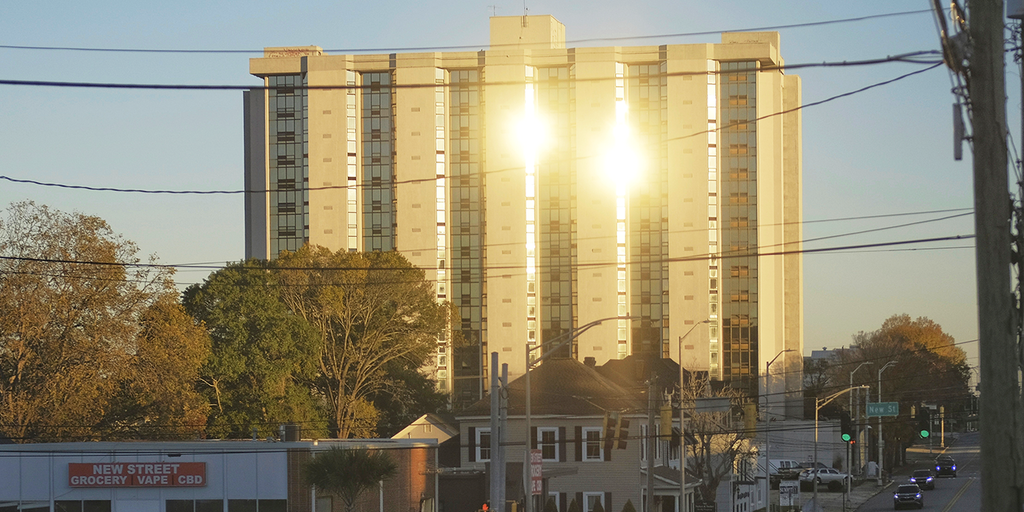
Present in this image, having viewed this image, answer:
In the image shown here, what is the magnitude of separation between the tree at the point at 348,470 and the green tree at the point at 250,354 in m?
34.9

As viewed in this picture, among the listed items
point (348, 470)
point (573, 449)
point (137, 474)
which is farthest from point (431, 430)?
point (348, 470)

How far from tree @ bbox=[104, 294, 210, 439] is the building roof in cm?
1537

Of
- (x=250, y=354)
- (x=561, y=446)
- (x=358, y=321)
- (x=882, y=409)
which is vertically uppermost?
(x=358, y=321)

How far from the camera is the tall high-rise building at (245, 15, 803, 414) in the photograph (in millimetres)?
126688

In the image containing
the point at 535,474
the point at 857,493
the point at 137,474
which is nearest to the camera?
the point at 535,474

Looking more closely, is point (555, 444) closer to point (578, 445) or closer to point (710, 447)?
point (578, 445)

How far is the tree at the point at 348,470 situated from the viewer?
4091 centimetres

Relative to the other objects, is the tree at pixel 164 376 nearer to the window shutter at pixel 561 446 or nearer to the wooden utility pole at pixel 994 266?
the window shutter at pixel 561 446

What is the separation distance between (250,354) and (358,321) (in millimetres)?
14055

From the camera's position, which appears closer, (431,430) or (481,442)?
(481,442)

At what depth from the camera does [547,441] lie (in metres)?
58.5

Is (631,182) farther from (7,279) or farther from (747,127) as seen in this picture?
(7,279)

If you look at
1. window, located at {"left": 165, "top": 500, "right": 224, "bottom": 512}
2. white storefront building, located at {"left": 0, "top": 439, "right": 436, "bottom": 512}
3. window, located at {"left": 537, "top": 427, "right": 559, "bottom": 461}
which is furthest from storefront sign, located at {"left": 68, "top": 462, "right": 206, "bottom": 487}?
window, located at {"left": 537, "top": 427, "right": 559, "bottom": 461}

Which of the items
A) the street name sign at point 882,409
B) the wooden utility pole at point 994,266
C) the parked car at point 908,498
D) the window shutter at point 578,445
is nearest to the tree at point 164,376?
the window shutter at point 578,445
